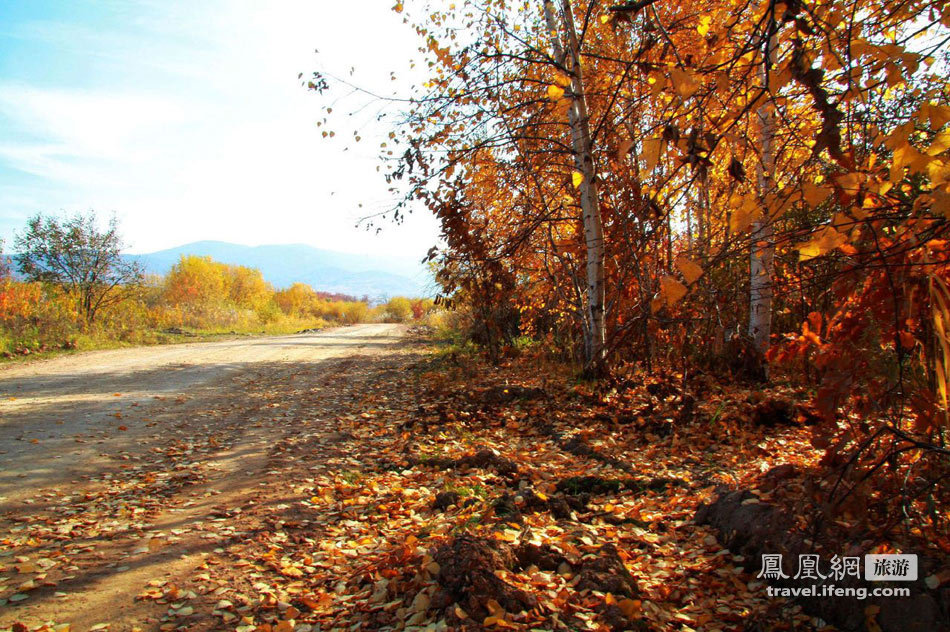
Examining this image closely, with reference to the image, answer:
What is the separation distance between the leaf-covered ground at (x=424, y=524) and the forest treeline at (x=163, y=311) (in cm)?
1027

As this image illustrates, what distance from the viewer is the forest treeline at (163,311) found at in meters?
13.3

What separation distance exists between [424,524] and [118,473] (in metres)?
3.01

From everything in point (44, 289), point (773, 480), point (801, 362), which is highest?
point (44, 289)

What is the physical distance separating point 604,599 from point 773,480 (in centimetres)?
175

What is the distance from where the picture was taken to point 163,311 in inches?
894

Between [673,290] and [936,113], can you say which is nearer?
[936,113]

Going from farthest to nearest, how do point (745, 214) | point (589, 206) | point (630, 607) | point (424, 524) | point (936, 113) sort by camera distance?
point (589, 206) → point (424, 524) → point (630, 607) → point (745, 214) → point (936, 113)

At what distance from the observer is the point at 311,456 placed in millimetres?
5281

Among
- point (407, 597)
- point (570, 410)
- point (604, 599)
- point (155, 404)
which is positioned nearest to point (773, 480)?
point (604, 599)

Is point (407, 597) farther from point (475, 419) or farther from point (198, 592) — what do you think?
point (475, 419)

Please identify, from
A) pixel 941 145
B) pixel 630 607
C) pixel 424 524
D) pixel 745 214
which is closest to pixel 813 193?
pixel 745 214

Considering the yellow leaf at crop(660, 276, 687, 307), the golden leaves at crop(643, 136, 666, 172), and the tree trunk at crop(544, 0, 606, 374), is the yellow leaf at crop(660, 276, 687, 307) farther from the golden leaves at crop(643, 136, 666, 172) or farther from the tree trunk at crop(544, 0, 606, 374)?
the tree trunk at crop(544, 0, 606, 374)

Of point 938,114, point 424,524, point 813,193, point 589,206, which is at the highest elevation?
point 589,206

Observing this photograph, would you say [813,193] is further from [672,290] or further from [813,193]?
[672,290]
